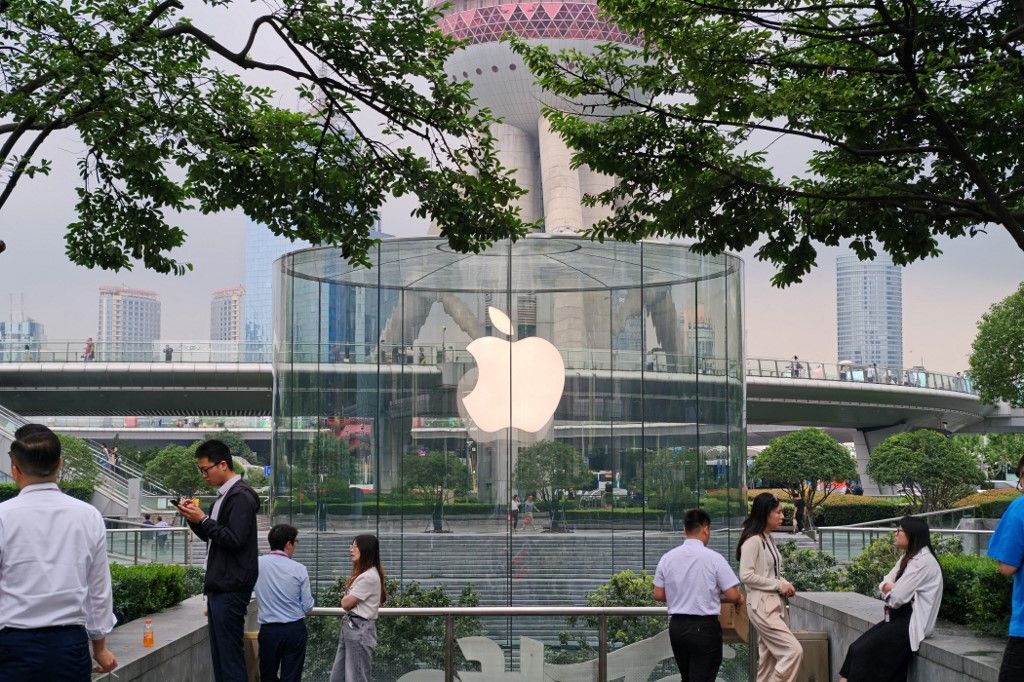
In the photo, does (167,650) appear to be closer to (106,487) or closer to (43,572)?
(43,572)

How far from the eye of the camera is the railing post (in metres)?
8.98

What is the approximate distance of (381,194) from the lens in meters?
11.0

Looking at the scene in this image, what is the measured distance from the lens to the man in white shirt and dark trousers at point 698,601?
782cm

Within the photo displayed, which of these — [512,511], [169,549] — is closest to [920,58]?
[512,511]

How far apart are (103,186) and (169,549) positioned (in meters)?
13.8

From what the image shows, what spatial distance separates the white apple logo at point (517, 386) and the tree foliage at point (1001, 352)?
33.4 metres

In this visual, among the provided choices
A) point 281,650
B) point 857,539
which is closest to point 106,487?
point 857,539

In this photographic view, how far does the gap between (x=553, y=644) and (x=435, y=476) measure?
729 cm

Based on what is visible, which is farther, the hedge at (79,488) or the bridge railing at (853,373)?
the bridge railing at (853,373)

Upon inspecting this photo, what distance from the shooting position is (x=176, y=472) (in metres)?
61.8

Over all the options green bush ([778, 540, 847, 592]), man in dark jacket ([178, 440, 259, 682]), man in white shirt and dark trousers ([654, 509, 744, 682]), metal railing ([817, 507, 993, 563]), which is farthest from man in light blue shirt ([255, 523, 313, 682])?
metal railing ([817, 507, 993, 563])

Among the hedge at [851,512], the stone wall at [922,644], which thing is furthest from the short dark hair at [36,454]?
the hedge at [851,512]

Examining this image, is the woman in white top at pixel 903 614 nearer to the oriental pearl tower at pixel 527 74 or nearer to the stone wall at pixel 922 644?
the stone wall at pixel 922 644

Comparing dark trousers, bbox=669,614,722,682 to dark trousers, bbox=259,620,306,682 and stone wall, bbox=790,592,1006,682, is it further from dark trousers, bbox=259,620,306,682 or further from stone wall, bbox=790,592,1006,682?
dark trousers, bbox=259,620,306,682
